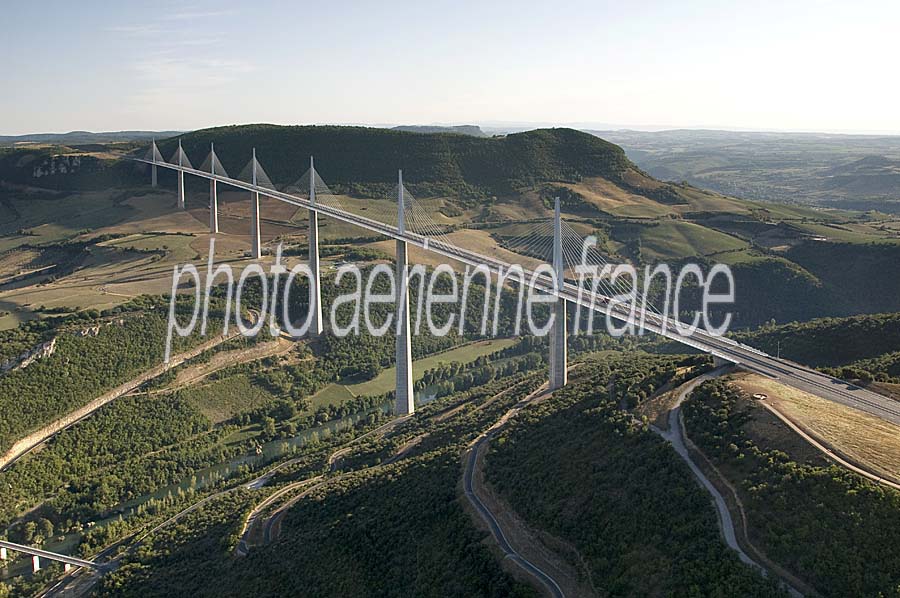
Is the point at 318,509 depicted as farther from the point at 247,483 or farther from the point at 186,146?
the point at 186,146

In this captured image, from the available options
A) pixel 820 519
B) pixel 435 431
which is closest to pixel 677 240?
pixel 435 431

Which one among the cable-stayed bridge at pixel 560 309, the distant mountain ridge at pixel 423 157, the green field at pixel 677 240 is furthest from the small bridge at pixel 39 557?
the distant mountain ridge at pixel 423 157

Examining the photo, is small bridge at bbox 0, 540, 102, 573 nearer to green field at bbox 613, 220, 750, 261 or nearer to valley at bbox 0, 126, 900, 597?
valley at bbox 0, 126, 900, 597

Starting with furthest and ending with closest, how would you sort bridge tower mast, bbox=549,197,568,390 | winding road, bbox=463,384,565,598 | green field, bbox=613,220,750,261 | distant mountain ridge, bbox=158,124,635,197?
distant mountain ridge, bbox=158,124,635,197 → green field, bbox=613,220,750,261 → bridge tower mast, bbox=549,197,568,390 → winding road, bbox=463,384,565,598

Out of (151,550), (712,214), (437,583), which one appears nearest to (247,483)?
(151,550)

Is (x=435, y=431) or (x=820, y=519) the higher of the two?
(x=820, y=519)

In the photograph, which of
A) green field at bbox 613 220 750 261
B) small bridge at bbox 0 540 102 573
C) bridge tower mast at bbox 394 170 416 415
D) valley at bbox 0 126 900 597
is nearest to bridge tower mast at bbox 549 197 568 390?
valley at bbox 0 126 900 597

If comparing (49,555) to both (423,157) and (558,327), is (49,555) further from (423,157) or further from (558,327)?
(423,157)
